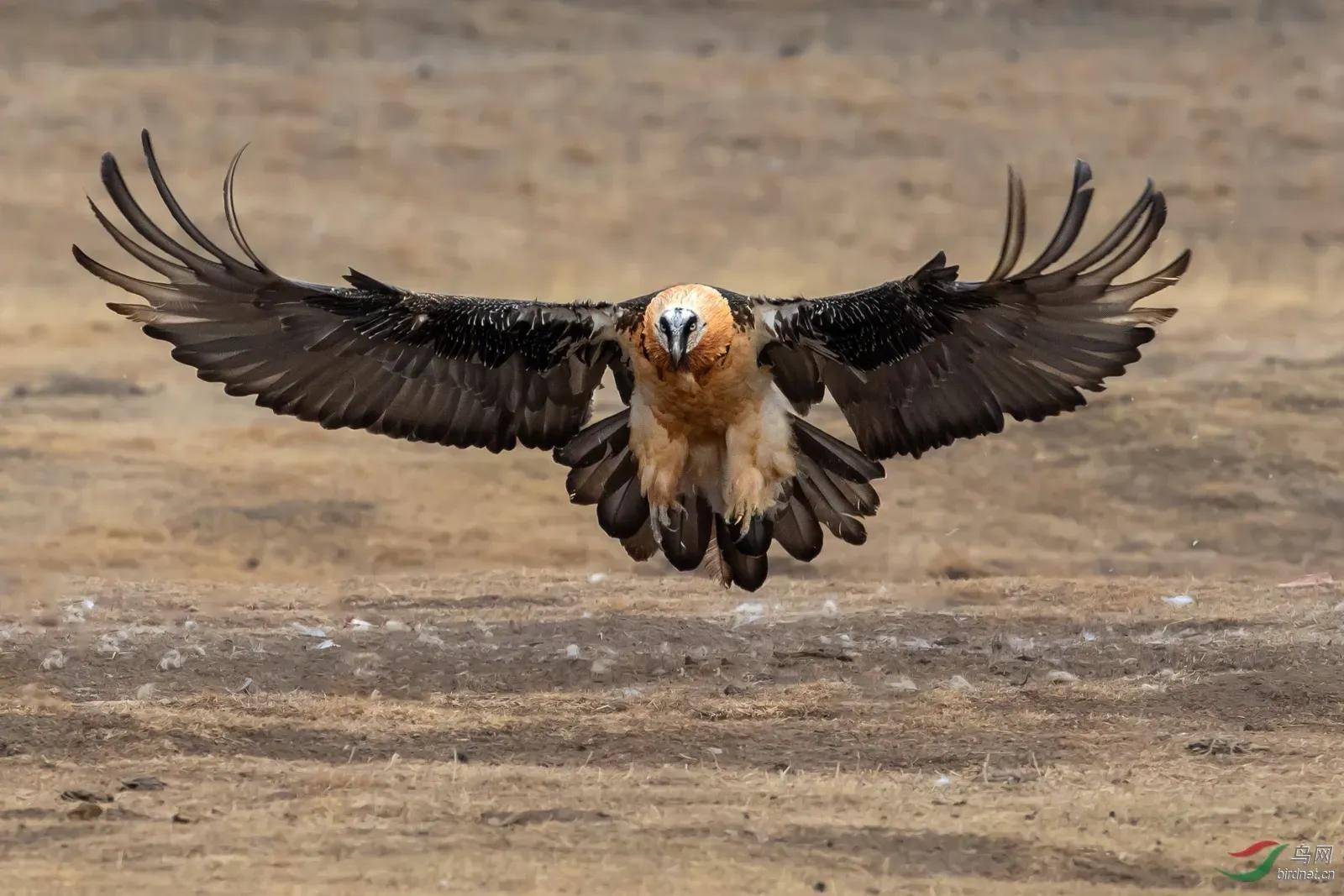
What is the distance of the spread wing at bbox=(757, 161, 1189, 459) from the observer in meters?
6.44

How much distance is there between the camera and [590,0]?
23.6 meters

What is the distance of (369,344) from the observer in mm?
7203

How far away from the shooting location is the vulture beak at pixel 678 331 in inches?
261

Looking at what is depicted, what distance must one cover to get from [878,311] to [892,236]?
11.6 meters

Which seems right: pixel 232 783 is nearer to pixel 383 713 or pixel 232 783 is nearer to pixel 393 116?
pixel 383 713

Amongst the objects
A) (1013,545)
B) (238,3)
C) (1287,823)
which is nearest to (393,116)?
(238,3)

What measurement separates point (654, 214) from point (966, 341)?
39.3 feet

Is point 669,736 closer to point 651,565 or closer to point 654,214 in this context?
point 651,565

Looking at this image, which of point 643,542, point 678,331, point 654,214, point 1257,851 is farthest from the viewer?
point 654,214

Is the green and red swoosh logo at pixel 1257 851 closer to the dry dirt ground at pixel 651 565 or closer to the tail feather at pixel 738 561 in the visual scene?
the dry dirt ground at pixel 651 565

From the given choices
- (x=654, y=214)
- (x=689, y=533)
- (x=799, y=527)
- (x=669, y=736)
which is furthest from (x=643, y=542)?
(x=654, y=214)

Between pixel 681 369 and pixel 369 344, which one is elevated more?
pixel 369 344

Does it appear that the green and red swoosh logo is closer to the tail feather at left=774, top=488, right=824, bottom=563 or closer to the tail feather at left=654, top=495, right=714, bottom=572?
the tail feather at left=774, top=488, right=824, bottom=563

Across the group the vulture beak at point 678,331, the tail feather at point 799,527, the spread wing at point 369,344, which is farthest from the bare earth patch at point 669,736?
the vulture beak at point 678,331
